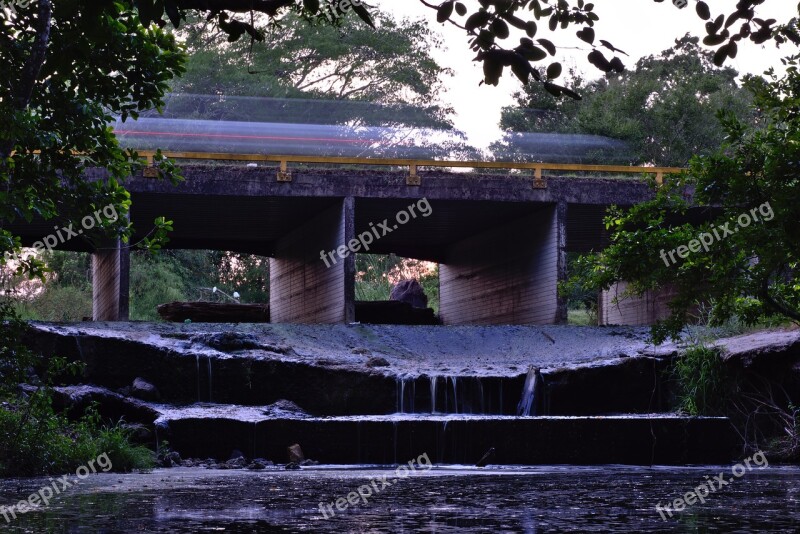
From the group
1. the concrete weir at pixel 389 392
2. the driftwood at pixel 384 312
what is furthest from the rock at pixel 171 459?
the driftwood at pixel 384 312

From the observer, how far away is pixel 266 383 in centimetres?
1353

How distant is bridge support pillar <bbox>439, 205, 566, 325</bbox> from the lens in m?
20.2

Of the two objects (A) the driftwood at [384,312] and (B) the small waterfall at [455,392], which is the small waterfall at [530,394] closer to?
(B) the small waterfall at [455,392]

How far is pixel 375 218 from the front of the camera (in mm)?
22172

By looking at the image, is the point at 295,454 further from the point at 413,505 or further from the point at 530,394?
the point at 413,505

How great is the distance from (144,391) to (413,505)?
8.56 metres

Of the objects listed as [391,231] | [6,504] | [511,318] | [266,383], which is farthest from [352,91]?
[6,504]

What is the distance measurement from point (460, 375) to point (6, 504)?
8954 millimetres

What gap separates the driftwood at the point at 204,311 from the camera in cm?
2184

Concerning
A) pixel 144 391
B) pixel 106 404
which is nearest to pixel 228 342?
pixel 144 391

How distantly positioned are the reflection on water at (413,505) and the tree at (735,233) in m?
1.75

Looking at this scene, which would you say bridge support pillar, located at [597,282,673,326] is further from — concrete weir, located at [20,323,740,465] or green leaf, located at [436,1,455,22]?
green leaf, located at [436,1,455,22]

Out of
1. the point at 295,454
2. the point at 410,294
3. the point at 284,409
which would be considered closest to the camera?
the point at 295,454

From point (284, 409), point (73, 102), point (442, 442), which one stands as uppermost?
point (73, 102)
